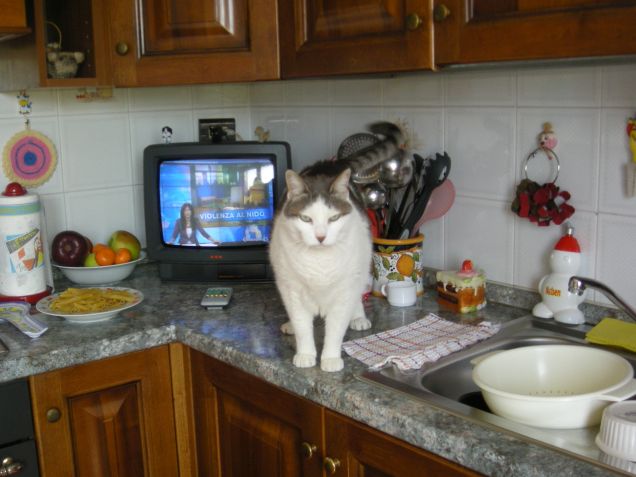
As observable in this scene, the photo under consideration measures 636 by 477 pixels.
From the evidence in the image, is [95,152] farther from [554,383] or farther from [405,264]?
[554,383]

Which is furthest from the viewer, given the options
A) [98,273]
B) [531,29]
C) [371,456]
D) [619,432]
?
[98,273]

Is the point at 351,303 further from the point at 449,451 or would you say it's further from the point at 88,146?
the point at 88,146

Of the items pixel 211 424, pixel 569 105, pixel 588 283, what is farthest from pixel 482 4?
pixel 211 424

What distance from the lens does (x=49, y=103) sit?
2090 millimetres

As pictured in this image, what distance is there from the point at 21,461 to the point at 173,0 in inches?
41.7

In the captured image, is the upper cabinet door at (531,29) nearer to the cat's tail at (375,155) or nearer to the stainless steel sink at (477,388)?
the cat's tail at (375,155)

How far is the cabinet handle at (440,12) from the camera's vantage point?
134 centimetres

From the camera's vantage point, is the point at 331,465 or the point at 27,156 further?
the point at 27,156

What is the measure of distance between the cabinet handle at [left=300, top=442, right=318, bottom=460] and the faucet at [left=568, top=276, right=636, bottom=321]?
0.57m

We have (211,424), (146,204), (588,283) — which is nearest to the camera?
(588,283)

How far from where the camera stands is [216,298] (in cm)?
187

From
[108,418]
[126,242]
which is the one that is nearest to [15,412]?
[108,418]

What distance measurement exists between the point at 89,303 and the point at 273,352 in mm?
494

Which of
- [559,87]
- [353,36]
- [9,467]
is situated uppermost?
[353,36]
